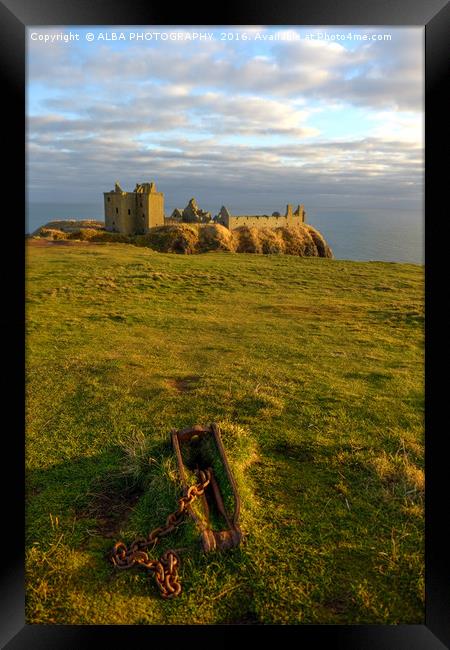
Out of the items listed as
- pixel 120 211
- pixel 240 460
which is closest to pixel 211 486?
pixel 240 460

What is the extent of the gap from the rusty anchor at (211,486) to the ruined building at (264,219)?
35.8 metres

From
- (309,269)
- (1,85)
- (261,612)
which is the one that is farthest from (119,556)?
(309,269)

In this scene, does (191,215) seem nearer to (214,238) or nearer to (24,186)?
(214,238)

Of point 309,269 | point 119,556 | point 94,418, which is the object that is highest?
point 309,269

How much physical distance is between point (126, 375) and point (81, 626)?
4691 mm

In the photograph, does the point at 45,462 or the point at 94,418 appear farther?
the point at 94,418

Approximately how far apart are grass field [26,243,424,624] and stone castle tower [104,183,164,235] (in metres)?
22.9

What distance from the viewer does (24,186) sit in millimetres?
3645

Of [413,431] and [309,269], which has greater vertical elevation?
[309,269]

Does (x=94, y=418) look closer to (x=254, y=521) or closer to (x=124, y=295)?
(x=254, y=521)

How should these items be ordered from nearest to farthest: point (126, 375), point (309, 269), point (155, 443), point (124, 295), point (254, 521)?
point (254, 521) < point (155, 443) < point (126, 375) < point (124, 295) < point (309, 269)

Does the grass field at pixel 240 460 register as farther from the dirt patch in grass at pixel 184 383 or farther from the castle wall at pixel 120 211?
the castle wall at pixel 120 211

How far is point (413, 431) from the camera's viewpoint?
20.1ft

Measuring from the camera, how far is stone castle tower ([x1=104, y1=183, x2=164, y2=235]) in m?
34.3
